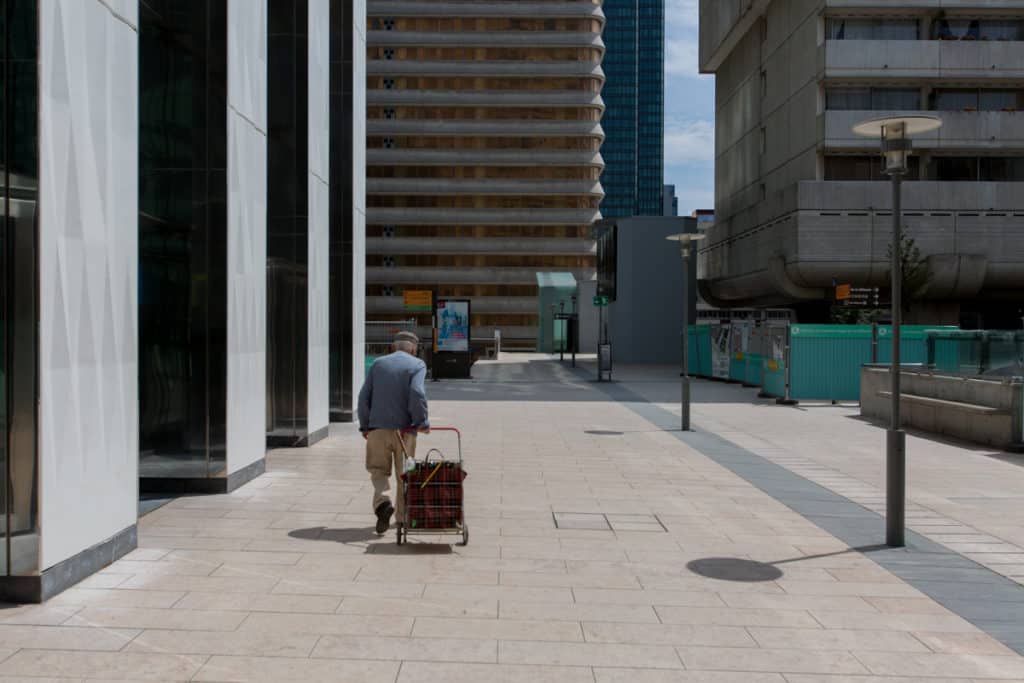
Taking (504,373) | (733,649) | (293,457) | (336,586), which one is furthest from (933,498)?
(504,373)

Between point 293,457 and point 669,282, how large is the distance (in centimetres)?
3848

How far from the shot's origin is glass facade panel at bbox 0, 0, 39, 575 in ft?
19.9

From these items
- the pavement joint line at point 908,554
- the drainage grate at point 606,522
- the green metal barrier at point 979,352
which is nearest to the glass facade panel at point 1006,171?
the green metal barrier at point 979,352

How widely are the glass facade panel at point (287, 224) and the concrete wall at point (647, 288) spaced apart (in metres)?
36.0

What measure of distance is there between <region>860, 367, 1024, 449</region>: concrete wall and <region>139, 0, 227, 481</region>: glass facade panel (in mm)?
12202

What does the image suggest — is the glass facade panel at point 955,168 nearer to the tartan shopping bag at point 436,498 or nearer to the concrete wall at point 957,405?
the concrete wall at point 957,405

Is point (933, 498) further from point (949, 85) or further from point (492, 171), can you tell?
point (492, 171)

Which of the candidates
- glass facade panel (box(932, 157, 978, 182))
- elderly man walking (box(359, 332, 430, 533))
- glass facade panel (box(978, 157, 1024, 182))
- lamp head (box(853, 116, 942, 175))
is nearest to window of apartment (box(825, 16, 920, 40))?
glass facade panel (box(932, 157, 978, 182))

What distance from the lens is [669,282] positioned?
164 feet

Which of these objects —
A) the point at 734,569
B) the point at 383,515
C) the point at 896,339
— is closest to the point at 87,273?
the point at 383,515

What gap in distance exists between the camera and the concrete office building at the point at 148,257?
612cm

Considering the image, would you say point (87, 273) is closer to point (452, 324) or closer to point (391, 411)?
point (391, 411)

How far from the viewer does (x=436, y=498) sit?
308 inches

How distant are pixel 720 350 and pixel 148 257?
2468 cm
